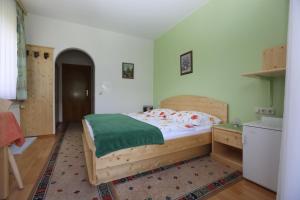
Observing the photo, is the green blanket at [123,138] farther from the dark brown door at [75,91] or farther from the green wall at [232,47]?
the dark brown door at [75,91]

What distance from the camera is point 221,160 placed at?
2.19 metres

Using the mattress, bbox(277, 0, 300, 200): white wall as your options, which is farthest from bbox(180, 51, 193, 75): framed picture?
bbox(277, 0, 300, 200): white wall

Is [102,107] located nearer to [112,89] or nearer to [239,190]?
[112,89]

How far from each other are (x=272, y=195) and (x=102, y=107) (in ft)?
12.5

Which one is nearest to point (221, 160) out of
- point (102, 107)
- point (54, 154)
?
point (54, 154)

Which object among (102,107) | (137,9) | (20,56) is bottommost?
(102,107)

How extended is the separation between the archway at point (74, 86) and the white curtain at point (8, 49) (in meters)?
2.66

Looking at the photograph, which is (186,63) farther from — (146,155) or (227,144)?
(146,155)

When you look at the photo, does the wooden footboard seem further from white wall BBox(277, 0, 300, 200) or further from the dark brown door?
the dark brown door

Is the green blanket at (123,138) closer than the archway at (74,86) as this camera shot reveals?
Yes

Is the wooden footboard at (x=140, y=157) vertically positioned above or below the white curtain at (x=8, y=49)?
below

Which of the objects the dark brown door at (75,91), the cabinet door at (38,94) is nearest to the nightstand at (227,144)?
the cabinet door at (38,94)

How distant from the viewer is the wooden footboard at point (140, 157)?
1637 millimetres

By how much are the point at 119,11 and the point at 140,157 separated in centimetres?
302
